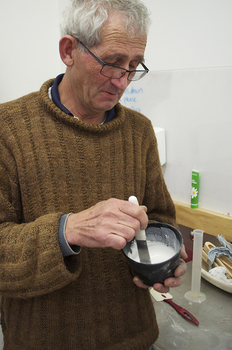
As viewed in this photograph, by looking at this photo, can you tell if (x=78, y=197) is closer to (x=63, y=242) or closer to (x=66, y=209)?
(x=66, y=209)

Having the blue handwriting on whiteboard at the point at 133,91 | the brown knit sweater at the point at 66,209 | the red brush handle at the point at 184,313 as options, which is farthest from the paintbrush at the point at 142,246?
the blue handwriting on whiteboard at the point at 133,91

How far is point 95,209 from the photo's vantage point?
0.68 m

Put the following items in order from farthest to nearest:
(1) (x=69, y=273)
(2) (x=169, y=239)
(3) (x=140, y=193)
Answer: (3) (x=140, y=193), (2) (x=169, y=239), (1) (x=69, y=273)

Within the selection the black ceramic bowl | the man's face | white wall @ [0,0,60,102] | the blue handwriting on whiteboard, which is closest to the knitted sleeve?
the black ceramic bowl

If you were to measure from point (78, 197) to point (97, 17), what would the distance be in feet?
1.62

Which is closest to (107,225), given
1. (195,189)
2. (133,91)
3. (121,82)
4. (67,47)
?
(121,82)

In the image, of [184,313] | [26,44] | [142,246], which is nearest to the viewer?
[142,246]

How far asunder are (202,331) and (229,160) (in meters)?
0.88

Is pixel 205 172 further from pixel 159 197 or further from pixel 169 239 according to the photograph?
pixel 169 239

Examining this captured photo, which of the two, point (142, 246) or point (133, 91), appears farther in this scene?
point (133, 91)

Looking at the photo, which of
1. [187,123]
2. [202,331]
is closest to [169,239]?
[202,331]

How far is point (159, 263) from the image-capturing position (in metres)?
0.65

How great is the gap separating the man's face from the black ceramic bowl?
40cm

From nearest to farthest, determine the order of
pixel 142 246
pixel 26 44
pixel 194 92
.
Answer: pixel 142 246
pixel 194 92
pixel 26 44
